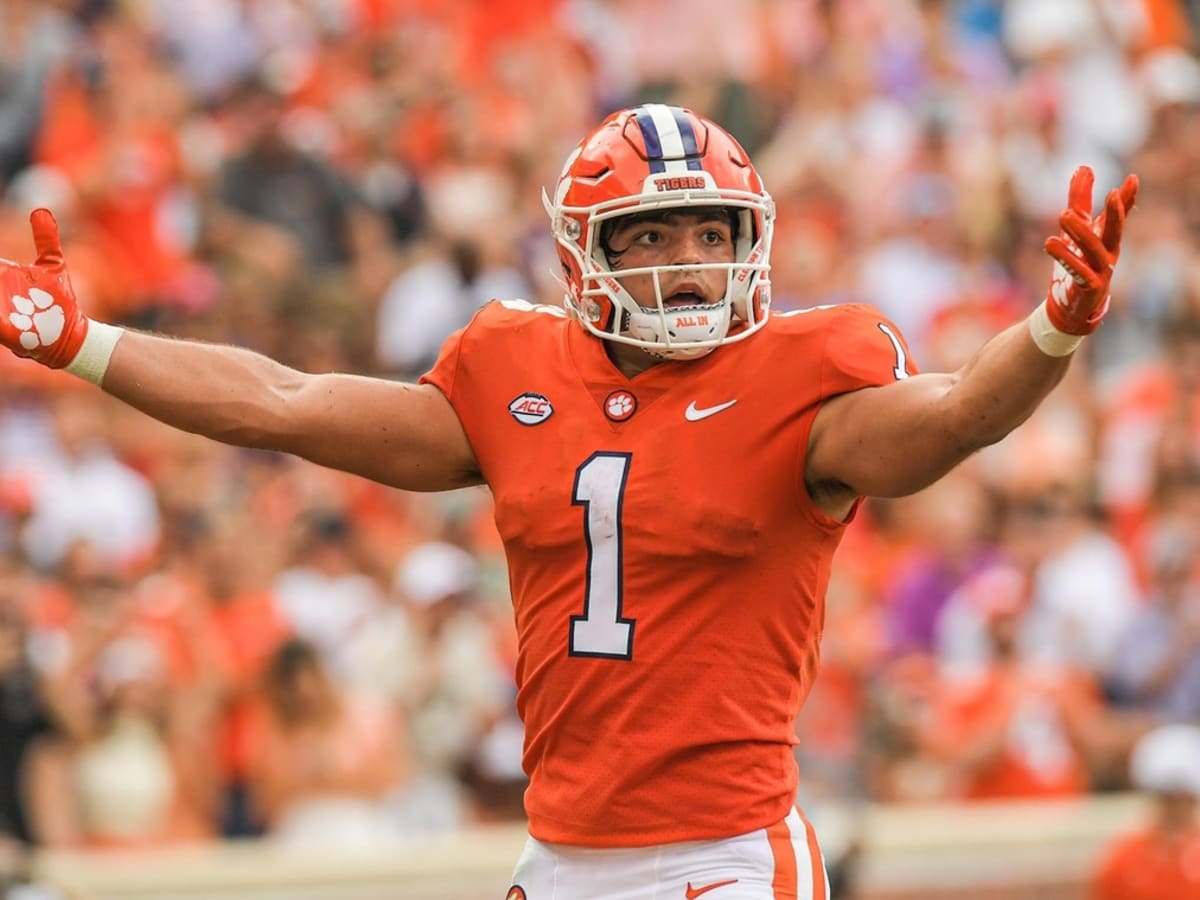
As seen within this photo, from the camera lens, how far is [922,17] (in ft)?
45.4

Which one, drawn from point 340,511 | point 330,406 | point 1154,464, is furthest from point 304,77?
point 330,406

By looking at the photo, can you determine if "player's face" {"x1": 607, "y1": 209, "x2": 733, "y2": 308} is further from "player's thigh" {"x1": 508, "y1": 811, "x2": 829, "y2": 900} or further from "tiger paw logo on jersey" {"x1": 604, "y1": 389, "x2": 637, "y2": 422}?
"player's thigh" {"x1": 508, "y1": 811, "x2": 829, "y2": 900}

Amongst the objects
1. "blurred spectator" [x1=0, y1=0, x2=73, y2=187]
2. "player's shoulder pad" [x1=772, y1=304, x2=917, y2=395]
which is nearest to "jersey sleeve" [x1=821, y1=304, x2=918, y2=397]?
"player's shoulder pad" [x1=772, y1=304, x2=917, y2=395]

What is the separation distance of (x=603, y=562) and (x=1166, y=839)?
16.9 ft

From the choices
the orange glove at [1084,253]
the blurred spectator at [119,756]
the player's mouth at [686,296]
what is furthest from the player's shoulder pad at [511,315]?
the blurred spectator at [119,756]

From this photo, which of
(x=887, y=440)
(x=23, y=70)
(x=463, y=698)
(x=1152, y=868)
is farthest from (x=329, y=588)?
(x=887, y=440)

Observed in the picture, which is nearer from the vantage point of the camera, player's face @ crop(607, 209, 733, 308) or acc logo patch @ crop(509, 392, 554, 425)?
player's face @ crop(607, 209, 733, 308)

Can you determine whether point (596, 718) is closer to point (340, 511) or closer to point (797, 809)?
point (797, 809)

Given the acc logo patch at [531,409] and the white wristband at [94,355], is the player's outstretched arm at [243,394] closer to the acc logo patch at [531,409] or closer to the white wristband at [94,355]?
the white wristband at [94,355]

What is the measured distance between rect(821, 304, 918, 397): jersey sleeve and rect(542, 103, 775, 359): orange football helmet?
19 centimetres

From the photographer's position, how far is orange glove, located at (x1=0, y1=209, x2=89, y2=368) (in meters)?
4.52

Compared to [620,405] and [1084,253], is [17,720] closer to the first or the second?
[620,405]

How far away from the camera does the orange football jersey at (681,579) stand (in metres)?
4.37

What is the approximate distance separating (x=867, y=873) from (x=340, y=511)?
2.63m
